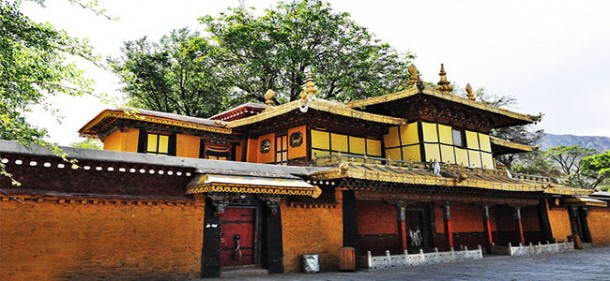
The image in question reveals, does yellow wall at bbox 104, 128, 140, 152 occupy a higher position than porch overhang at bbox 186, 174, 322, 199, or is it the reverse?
yellow wall at bbox 104, 128, 140, 152

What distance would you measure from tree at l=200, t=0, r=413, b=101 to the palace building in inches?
344

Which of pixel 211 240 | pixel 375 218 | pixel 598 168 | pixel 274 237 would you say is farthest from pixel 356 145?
pixel 598 168

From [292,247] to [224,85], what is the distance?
18300 mm

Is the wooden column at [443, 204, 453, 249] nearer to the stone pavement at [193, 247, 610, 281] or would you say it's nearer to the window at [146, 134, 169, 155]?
the stone pavement at [193, 247, 610, 281]

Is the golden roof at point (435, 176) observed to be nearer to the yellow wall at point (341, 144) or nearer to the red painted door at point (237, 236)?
the yellow wall at point (341, 144)

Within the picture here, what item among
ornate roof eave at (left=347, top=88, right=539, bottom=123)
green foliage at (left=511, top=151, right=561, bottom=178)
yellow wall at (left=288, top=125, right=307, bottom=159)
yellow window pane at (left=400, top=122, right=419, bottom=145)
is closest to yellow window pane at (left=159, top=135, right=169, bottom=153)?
yellow wall at (left=288, top=125, right=307, bottom=159)

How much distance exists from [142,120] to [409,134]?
11419 millimetres

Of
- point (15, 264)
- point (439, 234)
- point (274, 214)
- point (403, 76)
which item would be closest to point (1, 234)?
point (15, 264)

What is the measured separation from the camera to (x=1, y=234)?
331 inches

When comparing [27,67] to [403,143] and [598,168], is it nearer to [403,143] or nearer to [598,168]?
[403,143]

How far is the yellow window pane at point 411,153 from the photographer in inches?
676

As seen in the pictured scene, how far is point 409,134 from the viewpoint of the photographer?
1762 centimetres

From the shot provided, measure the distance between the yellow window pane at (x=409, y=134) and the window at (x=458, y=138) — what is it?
2.52 m

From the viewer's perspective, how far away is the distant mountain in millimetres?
134750
